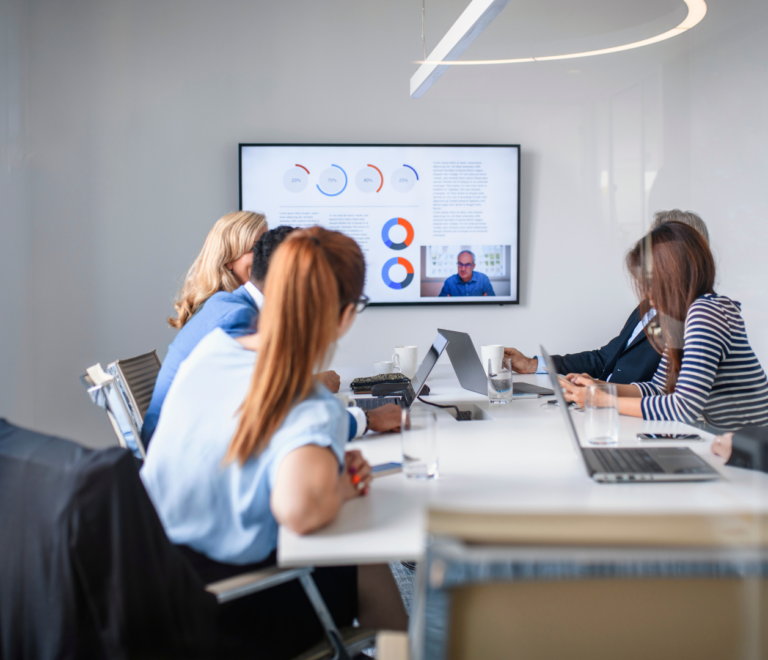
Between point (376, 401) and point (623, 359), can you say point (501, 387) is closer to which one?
point (376, 401)

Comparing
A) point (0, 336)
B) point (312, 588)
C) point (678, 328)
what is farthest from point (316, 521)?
point (0, 336)

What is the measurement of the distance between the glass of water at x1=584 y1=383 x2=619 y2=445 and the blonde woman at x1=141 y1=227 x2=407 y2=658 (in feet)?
2.18

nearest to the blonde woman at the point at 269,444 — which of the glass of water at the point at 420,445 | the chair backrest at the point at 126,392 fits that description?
the glass of water at the point at 420,445

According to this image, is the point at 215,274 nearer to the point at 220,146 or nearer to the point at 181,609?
the point at 220,146

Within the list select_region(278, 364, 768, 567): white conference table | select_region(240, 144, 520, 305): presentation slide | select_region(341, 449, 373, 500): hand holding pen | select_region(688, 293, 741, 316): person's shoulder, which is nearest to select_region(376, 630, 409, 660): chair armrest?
select_region(278, 364, 768, 567): white conference table

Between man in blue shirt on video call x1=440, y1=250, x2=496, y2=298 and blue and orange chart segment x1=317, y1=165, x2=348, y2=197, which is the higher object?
blue and orange chart segment x1=317, y1=165, x2=348, y2=197

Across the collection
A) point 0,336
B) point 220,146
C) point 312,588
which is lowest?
point 312,588

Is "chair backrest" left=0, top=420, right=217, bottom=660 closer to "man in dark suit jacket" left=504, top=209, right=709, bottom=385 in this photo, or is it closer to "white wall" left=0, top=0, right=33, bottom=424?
"man in dark suit jacket" left=504, top=209, right=709, bottom=385

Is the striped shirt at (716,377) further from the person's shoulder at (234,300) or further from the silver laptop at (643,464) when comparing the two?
the person's shoulder at (234,300)

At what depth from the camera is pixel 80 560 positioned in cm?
85

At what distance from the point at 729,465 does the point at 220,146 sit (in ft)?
9.85

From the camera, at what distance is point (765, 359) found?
3006mm

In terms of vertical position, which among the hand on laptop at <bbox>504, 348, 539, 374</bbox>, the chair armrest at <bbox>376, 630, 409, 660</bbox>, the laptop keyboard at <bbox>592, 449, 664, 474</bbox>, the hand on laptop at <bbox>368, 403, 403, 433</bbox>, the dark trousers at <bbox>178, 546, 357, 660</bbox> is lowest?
the dark trousers at <bbox>178, 546, 357, 660</bbox>

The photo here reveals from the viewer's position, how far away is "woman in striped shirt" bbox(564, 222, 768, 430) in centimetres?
180
